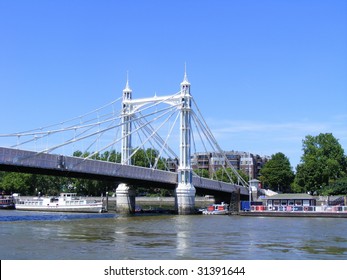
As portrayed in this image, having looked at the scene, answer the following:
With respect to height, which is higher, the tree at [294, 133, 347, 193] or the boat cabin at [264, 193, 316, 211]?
the tree at [294, 133, 347, 193]

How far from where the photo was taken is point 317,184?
11256cm

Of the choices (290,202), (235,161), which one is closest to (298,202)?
(290,202)

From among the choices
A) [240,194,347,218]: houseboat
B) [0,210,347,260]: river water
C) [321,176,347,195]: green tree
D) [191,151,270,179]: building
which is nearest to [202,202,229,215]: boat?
[240,194,347,218]: houseboat

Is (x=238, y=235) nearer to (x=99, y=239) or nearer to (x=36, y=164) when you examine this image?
(x=99, y=239)

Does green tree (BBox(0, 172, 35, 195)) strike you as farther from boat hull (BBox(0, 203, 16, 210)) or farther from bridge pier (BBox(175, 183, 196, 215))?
bridge pier (BBox(175, 183, 196, 215))

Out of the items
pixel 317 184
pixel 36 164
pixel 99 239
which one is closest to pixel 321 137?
pixel 317 184

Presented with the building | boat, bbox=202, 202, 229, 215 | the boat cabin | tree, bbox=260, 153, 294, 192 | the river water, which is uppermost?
the building

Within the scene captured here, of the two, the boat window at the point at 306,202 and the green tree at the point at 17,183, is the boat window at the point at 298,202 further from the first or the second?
the green tree at the point at 17,183

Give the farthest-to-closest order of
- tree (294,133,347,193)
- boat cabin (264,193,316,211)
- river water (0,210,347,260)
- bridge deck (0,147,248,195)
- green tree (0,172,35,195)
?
green tree (0,172,35,195)
tree (294,133,347,193)
boat cabin (264,193,316,211)
bridge deck (0,147,248,195)
river water (0,210,347,260)

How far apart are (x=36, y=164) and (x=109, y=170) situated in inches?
478

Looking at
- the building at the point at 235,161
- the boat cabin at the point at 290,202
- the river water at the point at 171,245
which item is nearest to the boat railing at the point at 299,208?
the boat cabin at the point at 290,202

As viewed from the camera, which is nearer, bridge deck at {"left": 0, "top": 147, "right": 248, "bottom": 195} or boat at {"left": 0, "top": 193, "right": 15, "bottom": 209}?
bridge deck at {"left": 0, "top": 147, "right": 248, "bottom": 195}

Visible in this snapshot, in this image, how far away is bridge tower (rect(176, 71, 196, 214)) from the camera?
80.8 metres
